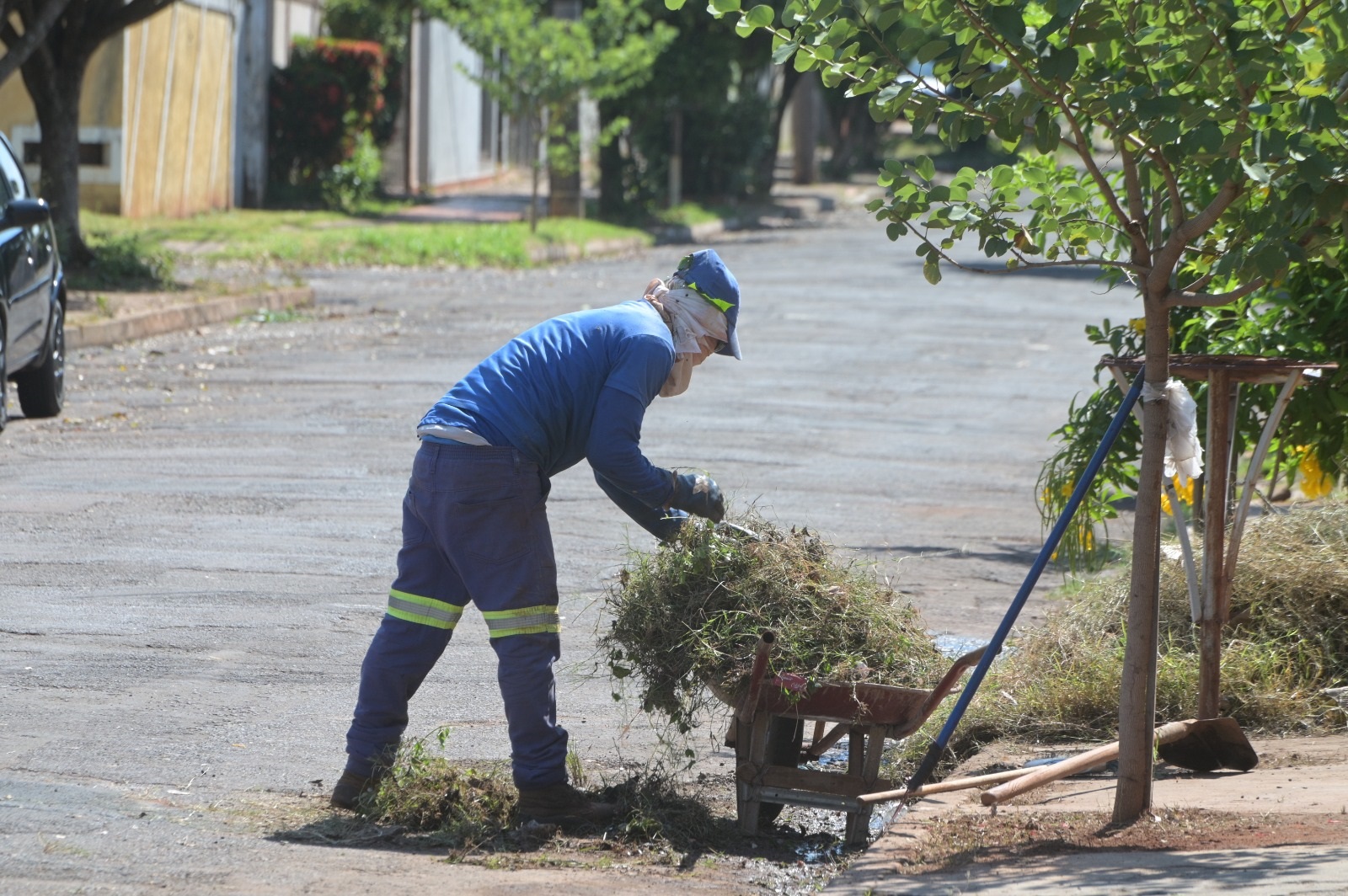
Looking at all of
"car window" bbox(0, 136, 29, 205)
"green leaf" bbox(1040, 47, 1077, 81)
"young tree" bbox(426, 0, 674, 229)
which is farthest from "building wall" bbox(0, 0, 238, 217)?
"green leaf" bbox(1040, 47, 1077, 81)

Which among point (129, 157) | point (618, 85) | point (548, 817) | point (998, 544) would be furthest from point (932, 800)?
point (618, 85)

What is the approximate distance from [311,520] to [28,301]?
3.11 m

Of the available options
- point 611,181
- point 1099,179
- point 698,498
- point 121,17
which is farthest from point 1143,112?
point 611,181

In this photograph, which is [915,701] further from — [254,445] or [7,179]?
[7,179]

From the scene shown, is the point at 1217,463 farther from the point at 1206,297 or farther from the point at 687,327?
the point at 687,327

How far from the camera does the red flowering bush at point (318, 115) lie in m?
26.5

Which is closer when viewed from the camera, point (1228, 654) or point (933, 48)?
point (933, 48)

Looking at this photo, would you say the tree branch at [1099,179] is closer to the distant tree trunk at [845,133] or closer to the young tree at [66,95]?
the young tree at [66,95]

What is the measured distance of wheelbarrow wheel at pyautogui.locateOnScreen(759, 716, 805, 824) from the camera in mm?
4750

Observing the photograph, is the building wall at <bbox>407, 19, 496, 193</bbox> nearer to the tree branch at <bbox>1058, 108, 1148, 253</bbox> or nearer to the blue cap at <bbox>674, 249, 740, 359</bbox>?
the blue cap at <bbox>674, 249, 740, 359</bbox>

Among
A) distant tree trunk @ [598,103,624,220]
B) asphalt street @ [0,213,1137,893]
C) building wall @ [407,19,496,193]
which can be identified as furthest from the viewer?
building wall @ [407,19,496,193]

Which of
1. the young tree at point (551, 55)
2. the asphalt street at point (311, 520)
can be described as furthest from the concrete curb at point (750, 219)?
the asphalt street at point (311, 520)

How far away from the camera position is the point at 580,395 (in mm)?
4680

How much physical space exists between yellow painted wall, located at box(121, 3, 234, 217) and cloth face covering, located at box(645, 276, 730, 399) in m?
18.4
